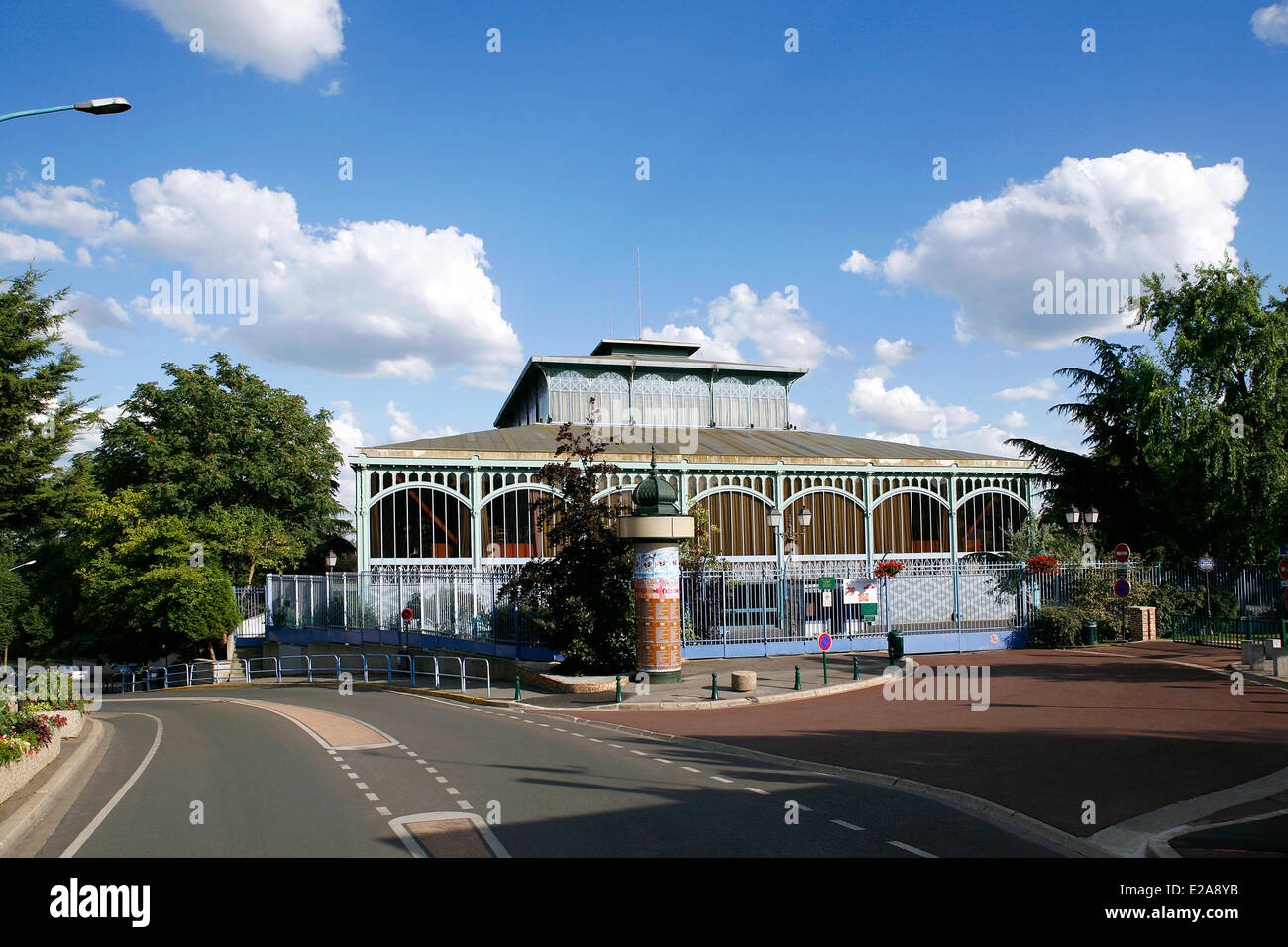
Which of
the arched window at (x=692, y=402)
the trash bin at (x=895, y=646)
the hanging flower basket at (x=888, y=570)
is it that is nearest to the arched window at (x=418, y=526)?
the arched window at (x=692, y=402)

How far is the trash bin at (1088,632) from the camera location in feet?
90.6

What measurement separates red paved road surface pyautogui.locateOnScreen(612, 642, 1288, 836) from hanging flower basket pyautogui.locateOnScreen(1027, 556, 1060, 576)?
19.5 feet

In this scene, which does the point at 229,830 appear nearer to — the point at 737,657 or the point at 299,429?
the point at 737,657

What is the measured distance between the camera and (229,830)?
30.2 ft

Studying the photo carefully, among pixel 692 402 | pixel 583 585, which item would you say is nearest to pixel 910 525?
pixel 692 402

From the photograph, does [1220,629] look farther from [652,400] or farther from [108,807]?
[108,807]

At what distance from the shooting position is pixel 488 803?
9898 mm

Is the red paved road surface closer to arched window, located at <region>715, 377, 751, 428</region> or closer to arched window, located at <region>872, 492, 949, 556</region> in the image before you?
arched window, located at <region>872, 492, 949, 556</region>

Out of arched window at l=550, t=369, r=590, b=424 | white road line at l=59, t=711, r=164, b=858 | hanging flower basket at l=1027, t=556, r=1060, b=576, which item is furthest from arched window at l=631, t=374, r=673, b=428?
white road line at l=59, t=711, r=164, b=858

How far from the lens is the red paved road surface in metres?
10.8

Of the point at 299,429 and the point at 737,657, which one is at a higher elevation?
the point at 299,429

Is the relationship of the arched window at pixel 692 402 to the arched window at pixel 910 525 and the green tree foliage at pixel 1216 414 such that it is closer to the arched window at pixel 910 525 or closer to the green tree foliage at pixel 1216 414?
the arched window at pixel 910 525
